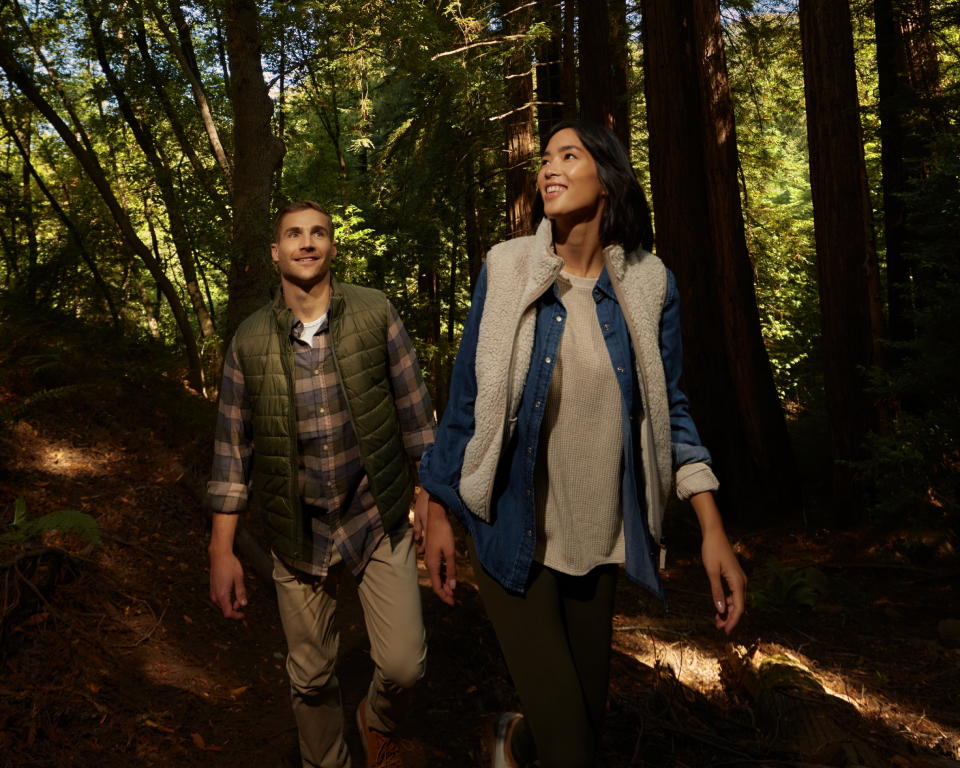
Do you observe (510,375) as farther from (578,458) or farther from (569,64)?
(569,64)

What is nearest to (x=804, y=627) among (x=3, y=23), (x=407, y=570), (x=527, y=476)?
(x=407, y=570)

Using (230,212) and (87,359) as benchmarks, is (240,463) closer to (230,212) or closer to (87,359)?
(230,212)

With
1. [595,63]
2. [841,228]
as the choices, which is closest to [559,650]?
[841,228]

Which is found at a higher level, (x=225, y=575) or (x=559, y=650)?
(x=225, y=575)

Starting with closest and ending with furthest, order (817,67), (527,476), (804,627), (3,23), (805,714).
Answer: (527,476) → (805,714) → (804,627) → (817,67) → (3,23)

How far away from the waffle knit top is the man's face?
150 centimetres

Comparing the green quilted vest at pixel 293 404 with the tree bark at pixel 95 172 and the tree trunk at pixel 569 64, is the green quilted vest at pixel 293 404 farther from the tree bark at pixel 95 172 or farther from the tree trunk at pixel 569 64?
the tree trunk at pixel 569 64

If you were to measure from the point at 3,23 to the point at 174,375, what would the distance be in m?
5.13

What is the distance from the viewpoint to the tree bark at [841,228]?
773 cm

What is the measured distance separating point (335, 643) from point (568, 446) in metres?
1.71

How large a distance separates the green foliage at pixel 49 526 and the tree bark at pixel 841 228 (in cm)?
723

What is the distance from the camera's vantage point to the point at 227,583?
9.69 ft

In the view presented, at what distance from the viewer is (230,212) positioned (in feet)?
27.1

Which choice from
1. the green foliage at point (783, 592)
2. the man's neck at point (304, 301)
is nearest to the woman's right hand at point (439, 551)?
the man's neck at point (304, 301)
